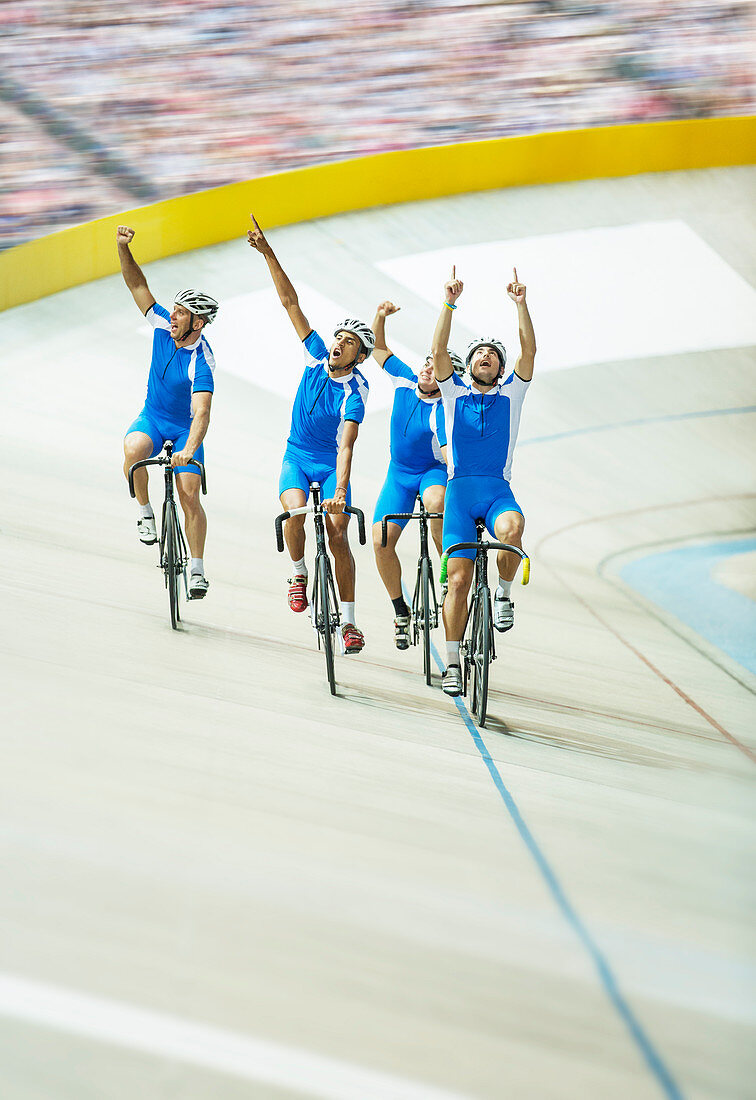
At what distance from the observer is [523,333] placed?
3830mm

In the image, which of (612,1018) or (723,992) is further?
(723,992)

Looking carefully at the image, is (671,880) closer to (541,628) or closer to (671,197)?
(541,628)

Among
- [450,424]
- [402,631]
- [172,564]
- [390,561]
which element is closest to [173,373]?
[172,564]

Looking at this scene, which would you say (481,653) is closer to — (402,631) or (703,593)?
(402,631)

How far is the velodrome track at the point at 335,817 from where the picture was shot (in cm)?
186

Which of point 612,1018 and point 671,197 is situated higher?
point 671,197

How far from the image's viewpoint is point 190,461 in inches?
173

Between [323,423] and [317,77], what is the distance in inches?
414

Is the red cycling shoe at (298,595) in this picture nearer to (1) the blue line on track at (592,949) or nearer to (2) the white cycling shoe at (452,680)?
(2) the white cycling shoe at (452,680)

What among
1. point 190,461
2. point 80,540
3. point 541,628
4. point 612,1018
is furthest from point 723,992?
point 80,540

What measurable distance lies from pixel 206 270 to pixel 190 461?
5.29m

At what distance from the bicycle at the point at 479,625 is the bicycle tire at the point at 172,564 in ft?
3.63

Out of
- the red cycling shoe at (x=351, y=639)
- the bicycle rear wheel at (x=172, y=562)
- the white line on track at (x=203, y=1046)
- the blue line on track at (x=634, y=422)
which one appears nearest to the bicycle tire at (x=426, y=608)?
the red cycling shoe at (x=351, y=639)

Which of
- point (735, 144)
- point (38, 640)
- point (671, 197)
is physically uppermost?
point (735, 144)
